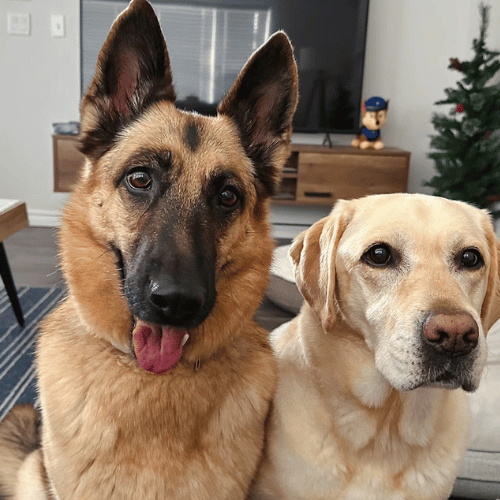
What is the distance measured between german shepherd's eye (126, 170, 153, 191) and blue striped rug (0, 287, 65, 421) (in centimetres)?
76

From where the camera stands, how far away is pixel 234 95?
132cm

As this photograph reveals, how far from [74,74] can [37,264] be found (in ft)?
6.81

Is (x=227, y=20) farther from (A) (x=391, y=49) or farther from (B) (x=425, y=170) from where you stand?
(B) (x=425, y=170)

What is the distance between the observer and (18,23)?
191 inches

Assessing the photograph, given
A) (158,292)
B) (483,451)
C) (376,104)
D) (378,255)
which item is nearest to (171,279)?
(158,292)

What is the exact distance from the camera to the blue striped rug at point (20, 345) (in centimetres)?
217

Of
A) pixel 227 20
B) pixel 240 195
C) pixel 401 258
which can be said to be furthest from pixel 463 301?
pixel 227 20

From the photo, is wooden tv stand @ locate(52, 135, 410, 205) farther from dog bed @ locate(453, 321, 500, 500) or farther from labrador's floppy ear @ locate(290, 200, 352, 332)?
labrador's floppy ear @ locate(290, 200, 352, 332)

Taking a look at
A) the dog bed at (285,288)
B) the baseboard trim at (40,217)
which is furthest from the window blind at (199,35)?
the dog bed at (285,288)

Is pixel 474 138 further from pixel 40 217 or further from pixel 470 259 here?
pixel 40 217

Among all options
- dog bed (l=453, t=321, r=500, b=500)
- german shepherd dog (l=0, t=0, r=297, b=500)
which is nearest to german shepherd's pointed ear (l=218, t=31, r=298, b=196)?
german shepherd dog (l=0, t=0, r=297, b=500)

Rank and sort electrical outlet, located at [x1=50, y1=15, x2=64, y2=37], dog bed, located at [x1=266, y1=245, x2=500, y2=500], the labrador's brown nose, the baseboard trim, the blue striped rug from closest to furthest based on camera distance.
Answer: the labrador's brown nose → dog bed, located at [x1=266, y1=245, x2=500, y2=500] → the blue striped rug → electrical outlet, located at [x1=50, y1=15, x2=64, y2=37] → the baseboard trim

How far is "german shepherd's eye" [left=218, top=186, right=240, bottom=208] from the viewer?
124 centimetres

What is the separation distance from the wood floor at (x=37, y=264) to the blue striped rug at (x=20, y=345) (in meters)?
0.16
